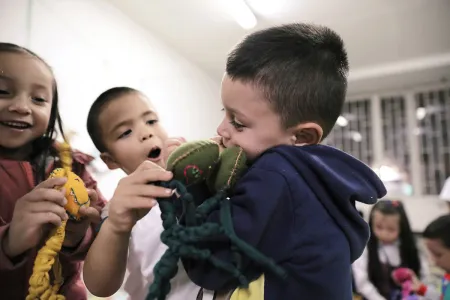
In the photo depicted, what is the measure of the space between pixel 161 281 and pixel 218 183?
4.6 inches

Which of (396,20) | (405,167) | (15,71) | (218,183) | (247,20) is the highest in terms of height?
(396,20)

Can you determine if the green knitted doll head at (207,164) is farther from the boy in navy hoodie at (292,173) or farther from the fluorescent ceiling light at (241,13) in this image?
the fluorescent ceiling light at (241,13)

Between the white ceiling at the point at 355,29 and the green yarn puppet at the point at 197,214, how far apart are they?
19 centimetres

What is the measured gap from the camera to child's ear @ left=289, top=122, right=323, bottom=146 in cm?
41

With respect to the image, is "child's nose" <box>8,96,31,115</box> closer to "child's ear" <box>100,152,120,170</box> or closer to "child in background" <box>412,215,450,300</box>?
"child's ear" <box>100,152,120,170</box>

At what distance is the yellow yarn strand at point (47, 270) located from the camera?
1.15 feet

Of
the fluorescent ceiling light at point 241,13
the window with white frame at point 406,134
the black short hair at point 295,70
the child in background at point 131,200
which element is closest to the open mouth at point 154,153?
the child in background at point 131,200

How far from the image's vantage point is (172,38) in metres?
1.37

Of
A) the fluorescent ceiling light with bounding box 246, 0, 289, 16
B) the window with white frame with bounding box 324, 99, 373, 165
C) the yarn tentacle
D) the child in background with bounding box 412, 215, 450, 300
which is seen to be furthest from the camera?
the window with white frame with bounding box 324, 99, 373, 165

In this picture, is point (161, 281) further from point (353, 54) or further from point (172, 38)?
point (353, 54)

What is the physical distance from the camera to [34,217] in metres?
0.36

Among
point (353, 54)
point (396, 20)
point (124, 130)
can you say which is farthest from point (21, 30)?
point (353, 54)

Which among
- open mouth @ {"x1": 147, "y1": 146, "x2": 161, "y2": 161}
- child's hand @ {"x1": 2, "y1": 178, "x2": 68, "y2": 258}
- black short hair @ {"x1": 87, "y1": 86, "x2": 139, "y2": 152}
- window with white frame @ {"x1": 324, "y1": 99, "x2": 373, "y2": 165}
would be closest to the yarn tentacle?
child's hand @ {"x1": 2, "y1": 178, "x2": 68, "y2": 258}

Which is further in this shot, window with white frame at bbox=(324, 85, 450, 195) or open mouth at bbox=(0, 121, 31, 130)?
window with white frame at bbox=(324, 85, 450, 195)
